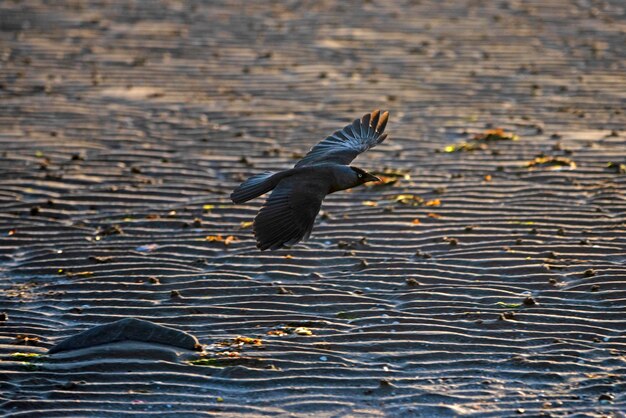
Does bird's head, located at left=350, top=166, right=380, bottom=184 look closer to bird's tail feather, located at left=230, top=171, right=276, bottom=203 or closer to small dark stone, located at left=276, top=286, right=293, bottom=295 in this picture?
bird's tail feather, located at left=230, top=171, right=276, bottom=203

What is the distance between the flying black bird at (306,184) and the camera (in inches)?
267

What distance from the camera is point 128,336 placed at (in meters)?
6.42

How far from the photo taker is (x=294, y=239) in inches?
265

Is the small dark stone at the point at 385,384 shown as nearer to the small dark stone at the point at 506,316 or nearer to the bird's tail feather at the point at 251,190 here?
the small dark stone at the point at 506,316

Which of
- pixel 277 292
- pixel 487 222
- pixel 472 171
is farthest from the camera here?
pixel 472 171

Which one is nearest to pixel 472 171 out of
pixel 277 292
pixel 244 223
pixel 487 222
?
pixel 487 222

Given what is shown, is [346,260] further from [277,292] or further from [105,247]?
[105,247]

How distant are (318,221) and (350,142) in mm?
921

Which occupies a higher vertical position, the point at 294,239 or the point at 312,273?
the point at 294,239

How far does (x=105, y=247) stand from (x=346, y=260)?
70.5 inches

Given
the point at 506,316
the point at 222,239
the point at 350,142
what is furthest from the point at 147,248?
the point at 506,316

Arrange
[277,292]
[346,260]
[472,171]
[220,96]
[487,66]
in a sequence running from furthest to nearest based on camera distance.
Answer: [487,66] → [220,96] → [472,171] → [346,260] → [277,292]

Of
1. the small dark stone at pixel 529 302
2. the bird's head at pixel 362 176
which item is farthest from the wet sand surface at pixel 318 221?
the bird's head at pixel 362 176

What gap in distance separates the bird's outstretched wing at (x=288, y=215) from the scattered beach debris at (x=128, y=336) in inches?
28.3
